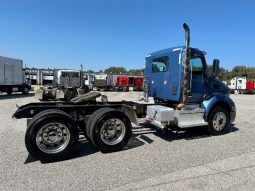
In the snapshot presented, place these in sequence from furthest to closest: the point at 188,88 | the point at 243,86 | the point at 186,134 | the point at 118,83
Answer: the point at 243,86, the point at 118,83, the point at 186,134, the point at 188,88

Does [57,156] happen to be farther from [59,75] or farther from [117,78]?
[117,78]

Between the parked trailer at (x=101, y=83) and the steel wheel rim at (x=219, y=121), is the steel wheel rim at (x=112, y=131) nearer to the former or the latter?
the steel wheel rim at (x=219, y=121)

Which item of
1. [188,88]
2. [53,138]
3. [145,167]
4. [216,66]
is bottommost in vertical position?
[145,167]

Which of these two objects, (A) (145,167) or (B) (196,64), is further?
(B) (196,64)

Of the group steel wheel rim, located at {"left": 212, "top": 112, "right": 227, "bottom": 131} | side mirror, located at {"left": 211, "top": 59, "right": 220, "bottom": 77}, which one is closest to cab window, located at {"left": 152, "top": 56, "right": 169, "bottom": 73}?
side mirror, located at {"left": 211, "top": 59, "right": 220, "bottom": 77}

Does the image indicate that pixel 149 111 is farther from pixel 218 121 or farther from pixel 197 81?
pixel 218 121

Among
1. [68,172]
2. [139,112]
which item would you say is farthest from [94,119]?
[139,112]

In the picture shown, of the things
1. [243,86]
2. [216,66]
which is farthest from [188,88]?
[243,86]

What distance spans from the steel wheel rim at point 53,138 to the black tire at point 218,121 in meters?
4.51

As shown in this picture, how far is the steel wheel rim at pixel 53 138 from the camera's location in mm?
5664

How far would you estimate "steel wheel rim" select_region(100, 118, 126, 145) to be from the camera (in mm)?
6316

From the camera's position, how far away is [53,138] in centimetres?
581

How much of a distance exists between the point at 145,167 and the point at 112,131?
1504mm

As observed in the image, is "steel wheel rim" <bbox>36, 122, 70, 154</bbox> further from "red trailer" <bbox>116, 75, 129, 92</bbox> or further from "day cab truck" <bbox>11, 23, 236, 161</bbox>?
"red trailer" <bbox>116, 75, 129, 92</bbox>
